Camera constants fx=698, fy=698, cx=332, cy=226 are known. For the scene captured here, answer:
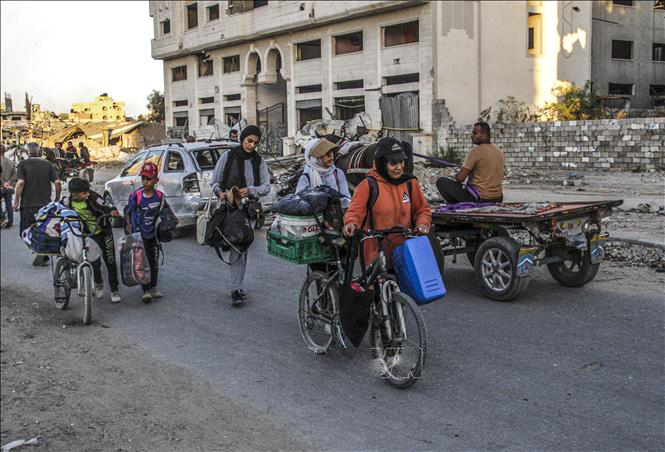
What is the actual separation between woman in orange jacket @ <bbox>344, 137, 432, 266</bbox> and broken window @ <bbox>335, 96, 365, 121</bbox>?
86.0 feet

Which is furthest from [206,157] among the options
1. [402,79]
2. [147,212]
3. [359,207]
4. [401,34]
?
[401,34]

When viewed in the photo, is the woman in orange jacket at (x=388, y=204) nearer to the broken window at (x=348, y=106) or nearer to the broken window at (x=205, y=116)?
the broken window at (x=348, y=106)

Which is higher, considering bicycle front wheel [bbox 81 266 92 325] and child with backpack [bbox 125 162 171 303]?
child with backpack [bbox 125 162 171 303]

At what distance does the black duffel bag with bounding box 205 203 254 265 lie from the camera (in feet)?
23.5

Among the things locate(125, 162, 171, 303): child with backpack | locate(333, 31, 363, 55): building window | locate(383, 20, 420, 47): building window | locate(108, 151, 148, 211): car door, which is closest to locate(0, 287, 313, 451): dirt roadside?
locate(125, 162, 171, 303): child with backpack

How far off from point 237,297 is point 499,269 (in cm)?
283

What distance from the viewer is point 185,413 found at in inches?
188

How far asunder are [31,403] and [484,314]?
13.5ft

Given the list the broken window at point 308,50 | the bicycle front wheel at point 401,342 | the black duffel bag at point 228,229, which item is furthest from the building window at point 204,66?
the bicycle front wheel at point 401,342

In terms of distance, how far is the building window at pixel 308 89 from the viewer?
3384cm

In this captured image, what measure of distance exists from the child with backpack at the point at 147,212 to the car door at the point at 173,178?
4.08 metres

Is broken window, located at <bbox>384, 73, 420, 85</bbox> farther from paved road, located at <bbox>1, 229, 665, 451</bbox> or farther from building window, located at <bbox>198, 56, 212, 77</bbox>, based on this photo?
paved road, located at <bbox>1, 229, 665, 451</bbox>

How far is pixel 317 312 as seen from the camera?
19.1 feet

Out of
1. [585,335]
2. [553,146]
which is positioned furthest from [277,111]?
[585,335]
